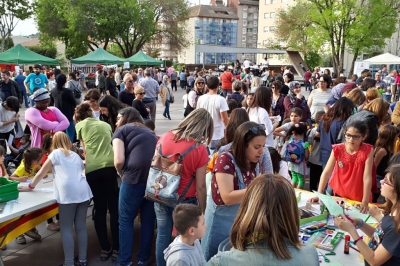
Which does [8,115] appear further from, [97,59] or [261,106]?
[97,59]

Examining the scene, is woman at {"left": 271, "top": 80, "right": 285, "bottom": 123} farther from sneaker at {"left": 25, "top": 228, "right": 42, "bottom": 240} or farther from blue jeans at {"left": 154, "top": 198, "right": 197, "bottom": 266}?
sneaker at {"left": 25, "top": 228, "right": 42, "bottom": 240}

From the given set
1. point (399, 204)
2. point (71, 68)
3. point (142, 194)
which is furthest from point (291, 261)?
point (71, 68)

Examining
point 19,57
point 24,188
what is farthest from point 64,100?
point 19,57

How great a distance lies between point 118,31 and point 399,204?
37684mm

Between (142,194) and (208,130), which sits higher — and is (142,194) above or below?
below

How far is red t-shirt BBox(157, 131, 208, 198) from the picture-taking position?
2.80 m

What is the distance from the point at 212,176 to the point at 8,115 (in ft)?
16.4

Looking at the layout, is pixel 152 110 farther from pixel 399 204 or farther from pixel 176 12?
pixel 176 12

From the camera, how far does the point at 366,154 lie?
3.33 metres

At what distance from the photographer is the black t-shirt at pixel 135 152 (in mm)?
3357

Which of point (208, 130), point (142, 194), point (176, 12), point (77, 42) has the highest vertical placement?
point (176, 12)

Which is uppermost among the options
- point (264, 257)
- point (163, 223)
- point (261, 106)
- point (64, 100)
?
point (261, 106)

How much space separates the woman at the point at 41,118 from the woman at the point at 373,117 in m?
3.77

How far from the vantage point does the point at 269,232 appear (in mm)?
1477
